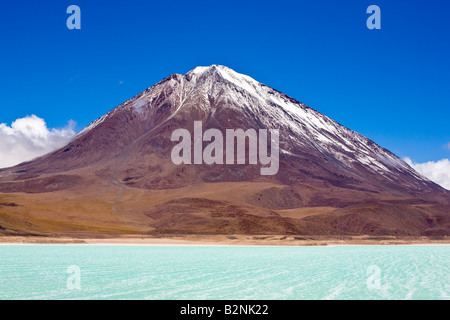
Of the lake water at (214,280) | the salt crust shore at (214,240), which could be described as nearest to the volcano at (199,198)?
the salt crust shore at (214,240)

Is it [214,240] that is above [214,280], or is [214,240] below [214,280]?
above

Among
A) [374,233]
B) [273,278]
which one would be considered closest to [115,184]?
[374,233]

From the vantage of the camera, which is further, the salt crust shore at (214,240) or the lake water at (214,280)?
the salt crust shore at (214,240)

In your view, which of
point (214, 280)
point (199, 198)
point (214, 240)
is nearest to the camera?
point (214, 280)

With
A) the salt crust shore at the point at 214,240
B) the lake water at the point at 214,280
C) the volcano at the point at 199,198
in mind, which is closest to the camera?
the lake water at the point at 214,280

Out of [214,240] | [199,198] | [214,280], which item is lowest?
[214,280]

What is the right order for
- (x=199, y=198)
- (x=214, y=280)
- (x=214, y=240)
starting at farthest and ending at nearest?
(x=199, y=198) < (x=214, y=240) < (x=214, y=280)

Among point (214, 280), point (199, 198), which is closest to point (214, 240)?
point (199, 198)

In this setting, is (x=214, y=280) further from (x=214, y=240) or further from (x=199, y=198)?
(x=199, y=198)

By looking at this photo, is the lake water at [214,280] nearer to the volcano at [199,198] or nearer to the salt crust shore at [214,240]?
the salt crust shore at [214,240]

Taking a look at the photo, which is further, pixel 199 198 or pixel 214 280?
pixel 199 198

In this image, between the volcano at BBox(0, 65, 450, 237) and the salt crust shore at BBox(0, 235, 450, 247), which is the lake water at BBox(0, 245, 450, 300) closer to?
the salt crust shore at BBox(0, 235, 450, 247)

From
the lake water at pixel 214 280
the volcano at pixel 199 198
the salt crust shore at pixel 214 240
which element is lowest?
the lake water at pixel 214 280
